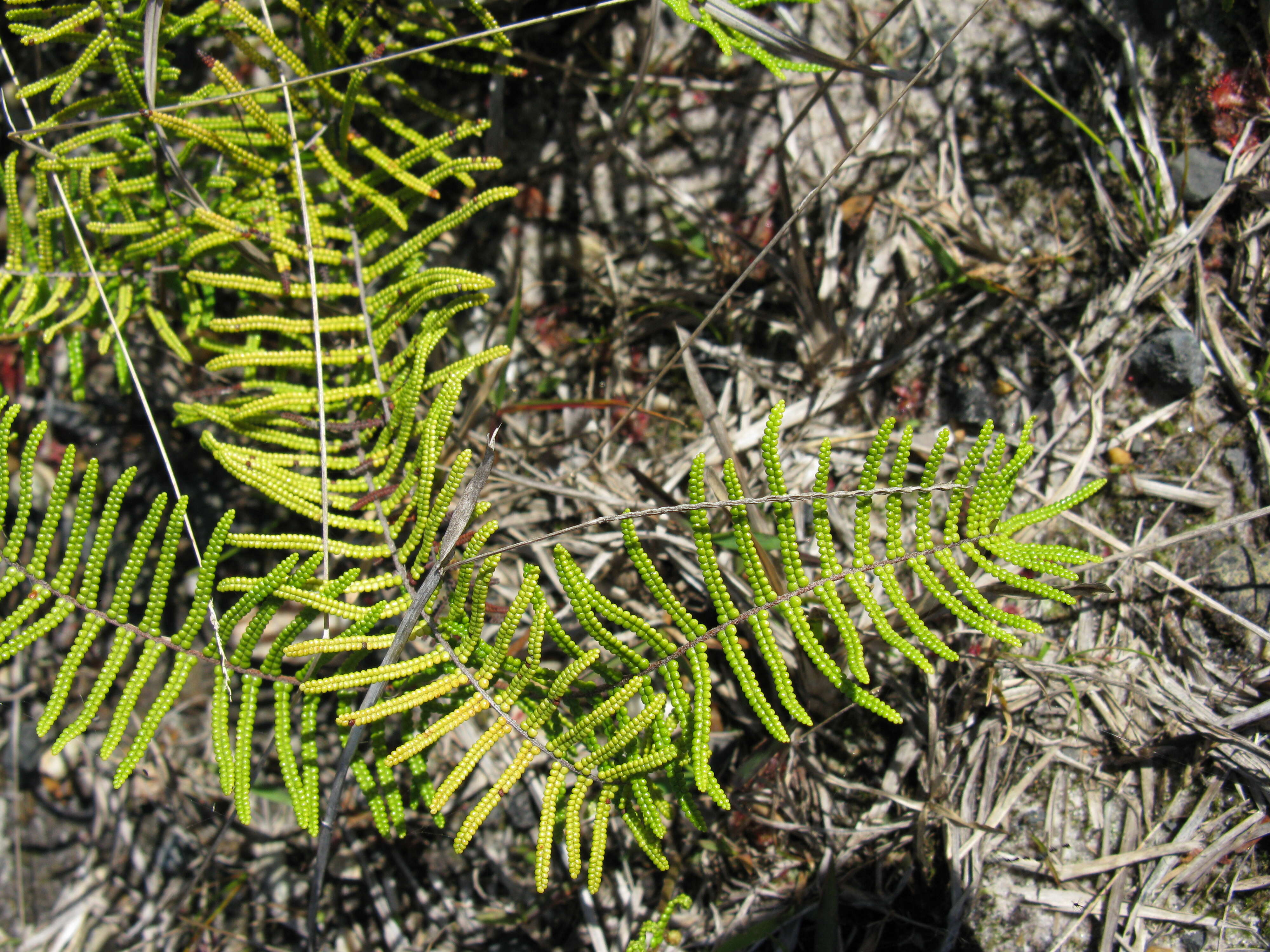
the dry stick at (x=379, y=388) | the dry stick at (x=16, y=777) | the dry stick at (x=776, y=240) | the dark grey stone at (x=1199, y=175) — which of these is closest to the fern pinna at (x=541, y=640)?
the dry stick at (x=379, y=388)

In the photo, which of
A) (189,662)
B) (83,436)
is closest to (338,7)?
(189,662)

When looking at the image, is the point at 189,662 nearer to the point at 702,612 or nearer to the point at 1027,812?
the point at 702,612

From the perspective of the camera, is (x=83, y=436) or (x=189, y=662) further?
(x=83, y=436)

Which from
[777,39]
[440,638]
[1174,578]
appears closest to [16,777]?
[440,638]

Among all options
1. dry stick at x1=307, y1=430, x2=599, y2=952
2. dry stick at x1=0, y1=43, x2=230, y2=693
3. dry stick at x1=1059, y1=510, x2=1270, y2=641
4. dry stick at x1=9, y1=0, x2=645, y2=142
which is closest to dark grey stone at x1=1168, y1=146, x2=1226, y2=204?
dry stick at x1=1059, y1=510, x2=1270, y2=641

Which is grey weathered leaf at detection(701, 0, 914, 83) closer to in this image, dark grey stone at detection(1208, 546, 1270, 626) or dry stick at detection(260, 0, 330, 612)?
dry stick at detection(260, 0, 330, 612)

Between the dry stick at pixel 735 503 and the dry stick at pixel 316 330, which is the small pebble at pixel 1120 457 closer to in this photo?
the dry stick at pixel 735 503
